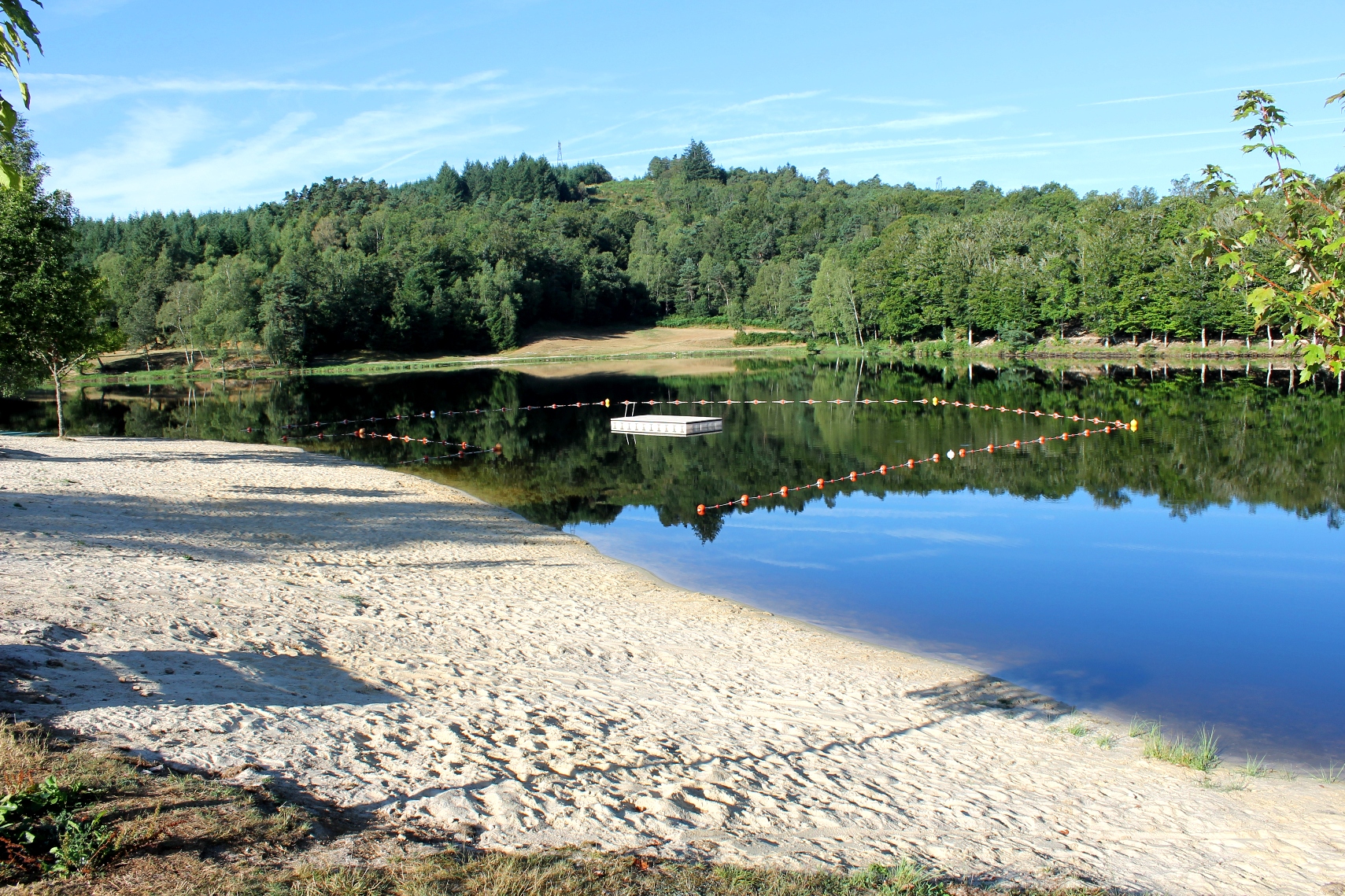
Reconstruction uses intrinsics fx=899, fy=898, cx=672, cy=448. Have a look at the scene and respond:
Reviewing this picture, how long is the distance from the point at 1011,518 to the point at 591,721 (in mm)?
18522

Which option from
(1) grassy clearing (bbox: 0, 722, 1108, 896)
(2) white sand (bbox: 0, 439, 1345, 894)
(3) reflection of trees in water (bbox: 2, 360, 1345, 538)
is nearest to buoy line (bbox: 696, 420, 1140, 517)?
(3) reflection of trees in water (bbox: 2, 360, 1345, 538)

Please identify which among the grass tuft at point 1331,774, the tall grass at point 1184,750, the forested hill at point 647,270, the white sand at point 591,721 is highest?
the forested hill at point 647,270

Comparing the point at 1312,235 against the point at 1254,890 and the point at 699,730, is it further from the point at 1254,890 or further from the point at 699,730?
the point at 699,730

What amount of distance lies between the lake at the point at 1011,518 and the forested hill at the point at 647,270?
3344 cm

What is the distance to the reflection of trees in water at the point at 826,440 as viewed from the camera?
2898cm

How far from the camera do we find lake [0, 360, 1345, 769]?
1409 cm

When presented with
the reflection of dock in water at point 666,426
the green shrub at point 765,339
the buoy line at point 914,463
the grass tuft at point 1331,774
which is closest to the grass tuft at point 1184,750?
the grass tuft at point 1331,774

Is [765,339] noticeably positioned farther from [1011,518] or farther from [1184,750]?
[1184,750]

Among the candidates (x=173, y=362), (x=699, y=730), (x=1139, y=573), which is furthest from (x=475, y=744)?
(x=173, y=362)

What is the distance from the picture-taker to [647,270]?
481 feet

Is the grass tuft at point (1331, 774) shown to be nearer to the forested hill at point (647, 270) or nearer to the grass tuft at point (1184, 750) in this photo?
the grass tuft at point (1184, 750)

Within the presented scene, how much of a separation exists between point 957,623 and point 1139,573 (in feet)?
19.1

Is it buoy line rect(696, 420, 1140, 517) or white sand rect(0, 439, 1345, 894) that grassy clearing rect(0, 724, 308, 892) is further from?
Answer: buoy line rect(696, 420, 1140, 517)

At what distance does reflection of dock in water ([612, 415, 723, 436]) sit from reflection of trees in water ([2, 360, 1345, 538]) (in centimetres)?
89
